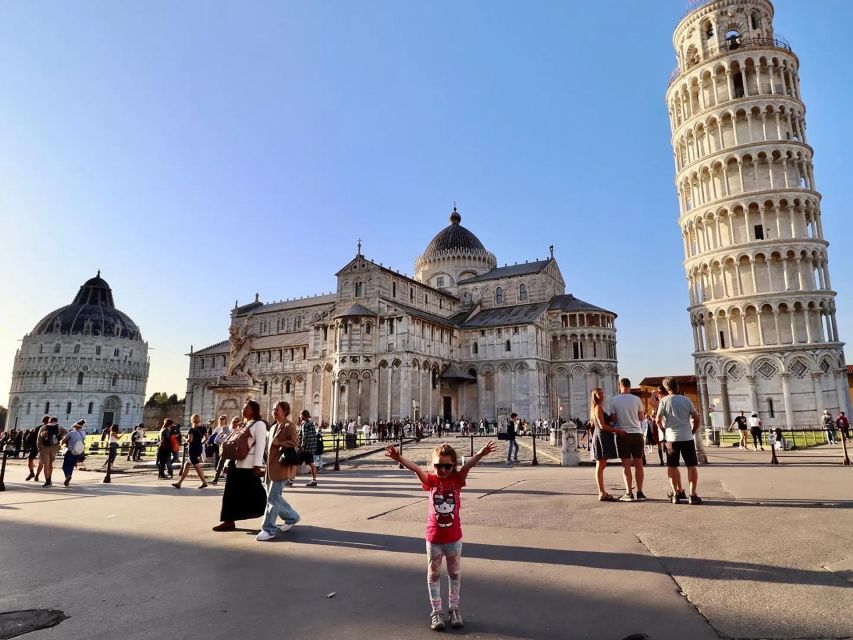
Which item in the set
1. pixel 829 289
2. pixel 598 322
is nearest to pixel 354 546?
pixel 829 289

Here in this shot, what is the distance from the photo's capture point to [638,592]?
4.41 meters

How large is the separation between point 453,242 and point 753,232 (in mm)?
36116

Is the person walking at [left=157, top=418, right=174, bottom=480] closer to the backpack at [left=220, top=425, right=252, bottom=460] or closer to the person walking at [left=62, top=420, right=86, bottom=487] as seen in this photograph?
the person walking at [left=62, top=420, right=86, bottom=487]

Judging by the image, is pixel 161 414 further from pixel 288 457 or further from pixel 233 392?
pixel 288 457

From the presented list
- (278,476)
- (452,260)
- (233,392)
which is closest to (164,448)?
(233,392)

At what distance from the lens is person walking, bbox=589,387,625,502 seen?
9016mm

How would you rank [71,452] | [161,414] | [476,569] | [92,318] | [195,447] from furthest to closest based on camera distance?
[92,318] → [161,414] → [71,452] → [195,447] → [476,569]

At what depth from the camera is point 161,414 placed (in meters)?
82.9

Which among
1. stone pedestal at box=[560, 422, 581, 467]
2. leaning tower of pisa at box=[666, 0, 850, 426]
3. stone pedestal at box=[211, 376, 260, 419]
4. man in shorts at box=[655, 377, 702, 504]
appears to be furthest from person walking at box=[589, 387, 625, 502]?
leaning tower of pisa at box=[666, 0, 850, 426]

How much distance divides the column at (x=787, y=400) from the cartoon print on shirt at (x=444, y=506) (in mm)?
40679

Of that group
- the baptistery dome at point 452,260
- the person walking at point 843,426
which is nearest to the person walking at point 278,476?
the person walking at point 843,426

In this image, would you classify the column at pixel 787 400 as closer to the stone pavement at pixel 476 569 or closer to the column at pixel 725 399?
the column at pixel 725 399

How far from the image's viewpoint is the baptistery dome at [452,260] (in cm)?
6475

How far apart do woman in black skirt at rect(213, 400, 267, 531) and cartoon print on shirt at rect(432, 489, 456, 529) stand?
13.7ft
